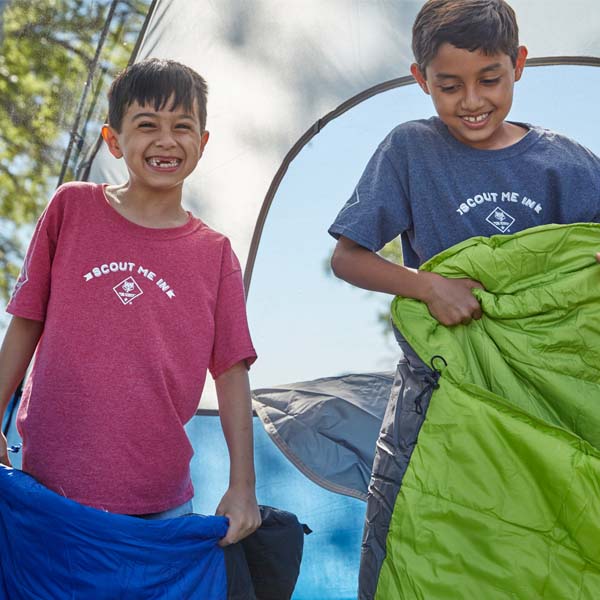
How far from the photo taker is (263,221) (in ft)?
8.17

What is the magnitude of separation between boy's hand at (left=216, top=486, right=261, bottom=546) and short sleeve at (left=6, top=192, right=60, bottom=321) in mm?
420

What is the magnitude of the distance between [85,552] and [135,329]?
0.37m

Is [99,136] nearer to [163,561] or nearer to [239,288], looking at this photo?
[239,288]

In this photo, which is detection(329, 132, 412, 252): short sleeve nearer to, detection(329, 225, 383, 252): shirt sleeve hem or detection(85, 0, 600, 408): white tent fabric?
detection(329, 225, 383, 252): shirt sleeve hem

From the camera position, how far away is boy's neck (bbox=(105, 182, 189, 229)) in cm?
160

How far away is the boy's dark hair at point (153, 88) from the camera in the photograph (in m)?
1.60

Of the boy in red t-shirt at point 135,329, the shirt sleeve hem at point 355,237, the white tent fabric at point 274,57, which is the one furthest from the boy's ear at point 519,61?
the white tent fabric at point 274,57

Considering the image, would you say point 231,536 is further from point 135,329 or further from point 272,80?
point 272,80

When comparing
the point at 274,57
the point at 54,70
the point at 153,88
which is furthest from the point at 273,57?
the point at 153,88

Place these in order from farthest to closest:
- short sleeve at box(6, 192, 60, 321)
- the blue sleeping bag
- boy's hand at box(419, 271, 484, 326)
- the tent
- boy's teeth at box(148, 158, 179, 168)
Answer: the tent < boy's teeth at box(148, 158, 179, 168) < short sleeve at box(6, 192, 60, 321) < boy's hand at box(419, 271, 484, 326) < the blue sleeping bag

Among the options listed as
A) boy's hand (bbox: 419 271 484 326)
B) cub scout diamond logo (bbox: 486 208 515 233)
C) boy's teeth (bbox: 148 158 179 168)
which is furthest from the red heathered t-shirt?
cub scout diamond logo (bbox: 486 208 515 233)

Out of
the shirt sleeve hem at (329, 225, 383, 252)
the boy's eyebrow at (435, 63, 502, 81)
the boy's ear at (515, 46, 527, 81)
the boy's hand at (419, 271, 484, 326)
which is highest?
the boy's ear at (515, 46, 527, 81)

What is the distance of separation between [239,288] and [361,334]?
938 mm

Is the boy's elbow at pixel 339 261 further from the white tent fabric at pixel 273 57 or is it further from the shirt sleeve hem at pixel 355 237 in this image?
the white tent fabric at pixel 273 57
